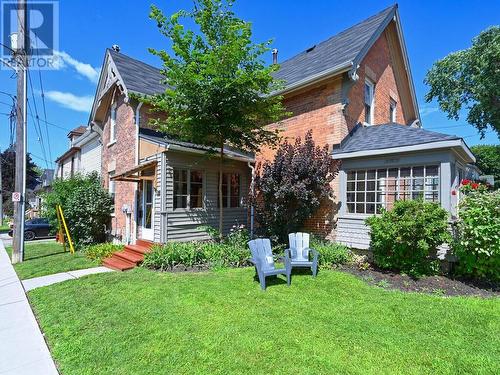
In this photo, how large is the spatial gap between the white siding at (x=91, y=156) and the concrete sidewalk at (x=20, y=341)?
36.6ft

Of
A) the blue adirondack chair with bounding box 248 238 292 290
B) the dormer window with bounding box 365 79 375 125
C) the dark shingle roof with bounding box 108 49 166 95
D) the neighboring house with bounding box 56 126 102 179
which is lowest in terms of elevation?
the blue adirondack chair with bounding box 248 238 292 290

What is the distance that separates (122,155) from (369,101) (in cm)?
1057

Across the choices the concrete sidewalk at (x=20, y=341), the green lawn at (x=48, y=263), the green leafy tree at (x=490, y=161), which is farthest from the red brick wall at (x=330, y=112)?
the green leafy tree at (x=490, y=161)

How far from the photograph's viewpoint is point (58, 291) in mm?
6426

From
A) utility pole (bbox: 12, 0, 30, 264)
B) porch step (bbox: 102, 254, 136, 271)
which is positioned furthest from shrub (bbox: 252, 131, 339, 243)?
utility pole (bbox: 12, 0, 30, 264)

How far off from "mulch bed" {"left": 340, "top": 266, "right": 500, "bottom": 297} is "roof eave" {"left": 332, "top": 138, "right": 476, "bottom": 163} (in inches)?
126

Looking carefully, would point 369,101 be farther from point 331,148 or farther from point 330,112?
point 331,148

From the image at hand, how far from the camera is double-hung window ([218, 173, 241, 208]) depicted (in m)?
11.4

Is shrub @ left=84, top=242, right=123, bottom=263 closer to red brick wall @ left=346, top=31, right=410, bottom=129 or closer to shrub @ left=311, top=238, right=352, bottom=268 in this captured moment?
shrub @ left=311, top=238, right=352, bottom=268

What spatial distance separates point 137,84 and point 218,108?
228 inches

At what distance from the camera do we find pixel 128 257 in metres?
8.84

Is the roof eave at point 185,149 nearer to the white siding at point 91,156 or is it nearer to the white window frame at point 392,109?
the white window frame at point 392,109

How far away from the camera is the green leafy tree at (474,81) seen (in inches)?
798

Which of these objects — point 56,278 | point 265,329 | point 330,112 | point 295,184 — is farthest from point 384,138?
point 56,278
